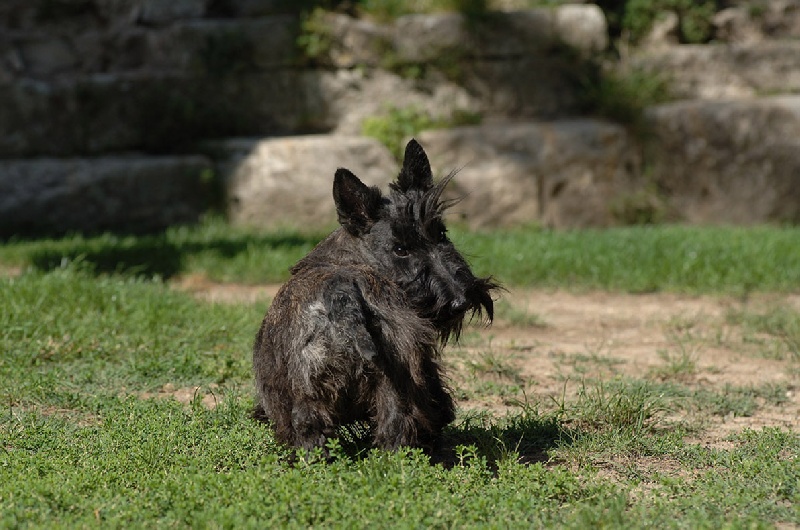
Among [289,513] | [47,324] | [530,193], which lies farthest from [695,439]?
[530,193]

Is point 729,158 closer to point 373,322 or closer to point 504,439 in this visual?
point 504,439

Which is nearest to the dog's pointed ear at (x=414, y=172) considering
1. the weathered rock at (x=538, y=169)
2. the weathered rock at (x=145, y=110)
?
the weathered rock at (x=538, y=169)

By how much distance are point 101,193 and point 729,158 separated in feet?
25.5

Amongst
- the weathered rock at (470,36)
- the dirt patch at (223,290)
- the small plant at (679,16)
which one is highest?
the small plant at (679,16)

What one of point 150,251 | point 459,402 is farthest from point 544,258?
point 459,402

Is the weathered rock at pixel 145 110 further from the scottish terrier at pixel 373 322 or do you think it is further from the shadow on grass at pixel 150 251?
the scottish terrier at pixel 373 322

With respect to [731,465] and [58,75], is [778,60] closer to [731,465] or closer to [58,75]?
[58,75]

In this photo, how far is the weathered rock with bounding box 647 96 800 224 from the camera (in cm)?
1252

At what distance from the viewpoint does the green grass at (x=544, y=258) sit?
361 inches

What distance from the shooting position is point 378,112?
1286 centimetres

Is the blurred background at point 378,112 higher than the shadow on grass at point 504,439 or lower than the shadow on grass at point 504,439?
higher

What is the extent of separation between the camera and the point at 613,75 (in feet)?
43.9

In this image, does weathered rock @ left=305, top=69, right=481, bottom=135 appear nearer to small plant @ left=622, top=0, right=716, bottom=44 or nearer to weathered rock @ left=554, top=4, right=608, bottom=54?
weathered rock @ left=554, top=4, right=608, bottom=54

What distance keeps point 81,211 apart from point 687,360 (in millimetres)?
7441
